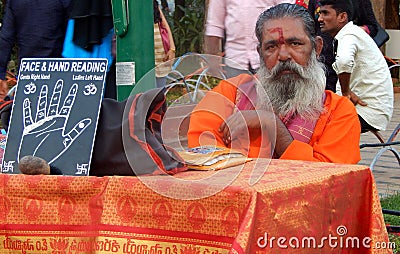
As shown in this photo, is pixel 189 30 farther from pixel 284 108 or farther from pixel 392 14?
pixel 284 108

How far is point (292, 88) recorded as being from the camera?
12.4 ft

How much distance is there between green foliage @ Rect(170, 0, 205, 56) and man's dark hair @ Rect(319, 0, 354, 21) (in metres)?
9.74

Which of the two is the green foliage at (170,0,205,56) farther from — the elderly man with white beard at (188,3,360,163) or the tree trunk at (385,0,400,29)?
the elderly man with white beard at (188,3,360,163)

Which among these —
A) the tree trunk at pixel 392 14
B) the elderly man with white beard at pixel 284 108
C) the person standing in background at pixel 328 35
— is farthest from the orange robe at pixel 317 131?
the tree trunk at pixel 392 14

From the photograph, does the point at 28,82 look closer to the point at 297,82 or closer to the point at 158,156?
the point at 158,156

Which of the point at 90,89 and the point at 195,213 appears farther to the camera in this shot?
the point at 90,89

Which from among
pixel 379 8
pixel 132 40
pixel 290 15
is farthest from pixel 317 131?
pixel 379 8

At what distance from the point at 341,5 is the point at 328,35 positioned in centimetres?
25

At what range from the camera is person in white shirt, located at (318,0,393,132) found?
19.6 feet

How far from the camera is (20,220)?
273 cm

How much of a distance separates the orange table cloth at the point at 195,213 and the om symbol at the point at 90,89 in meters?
0.31

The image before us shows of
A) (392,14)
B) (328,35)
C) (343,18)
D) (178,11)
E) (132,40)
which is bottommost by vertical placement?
(392,14)

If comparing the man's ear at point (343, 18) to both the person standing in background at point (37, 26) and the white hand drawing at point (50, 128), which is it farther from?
the white hand drawing at point (50, 128)

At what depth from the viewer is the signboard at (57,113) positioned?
2754 millimetres
